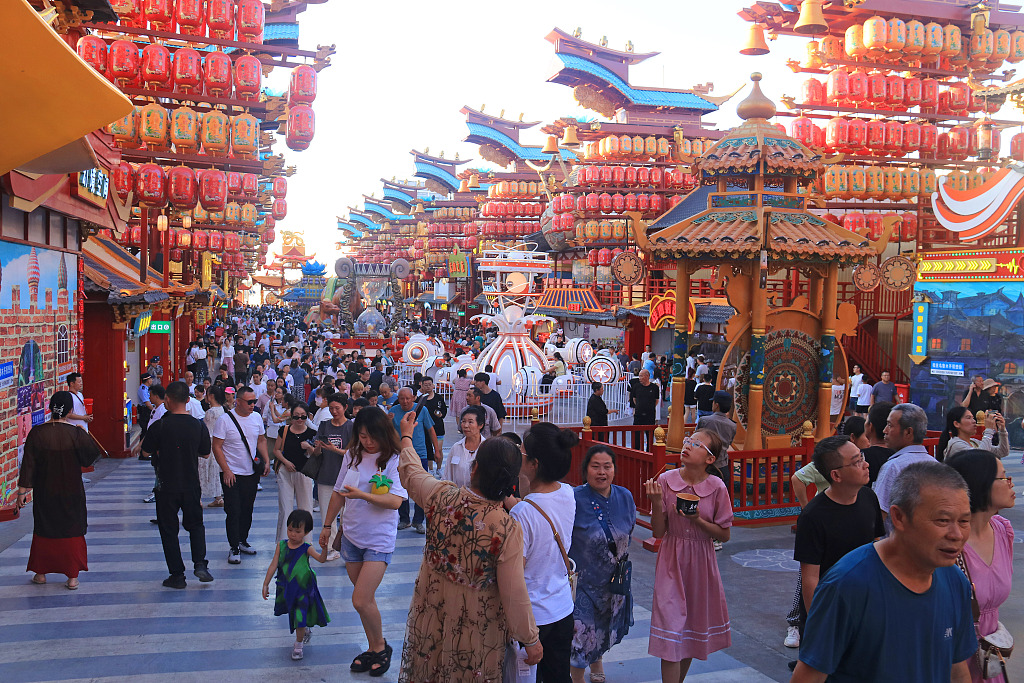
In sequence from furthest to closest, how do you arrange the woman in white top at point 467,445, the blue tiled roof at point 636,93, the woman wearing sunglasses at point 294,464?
1. the blue tiled roof at point 636,93
2. the woman wearing sunglasses at point 294,464
3. the woman in white top at point 467,445

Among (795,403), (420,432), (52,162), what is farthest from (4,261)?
(795,403)

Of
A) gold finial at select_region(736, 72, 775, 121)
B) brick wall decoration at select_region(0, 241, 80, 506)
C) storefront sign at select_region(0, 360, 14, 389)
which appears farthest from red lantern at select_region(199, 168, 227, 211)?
gold finial at select_region(736, 72, 775, 121)

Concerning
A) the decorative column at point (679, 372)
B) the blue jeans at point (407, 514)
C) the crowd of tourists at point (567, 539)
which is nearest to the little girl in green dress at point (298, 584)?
the crowd of tourists at point (567, 539)

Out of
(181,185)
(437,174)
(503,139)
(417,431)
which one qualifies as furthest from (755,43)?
(437,174)

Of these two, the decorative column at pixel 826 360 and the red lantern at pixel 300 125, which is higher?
the red lantern at pixel 300 125

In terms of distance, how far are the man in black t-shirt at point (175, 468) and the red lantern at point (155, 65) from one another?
952cm

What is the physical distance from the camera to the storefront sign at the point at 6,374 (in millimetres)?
9469

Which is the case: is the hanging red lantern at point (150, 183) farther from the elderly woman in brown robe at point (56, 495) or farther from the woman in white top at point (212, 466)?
the elderly woman in brown robe at point (56, 495)

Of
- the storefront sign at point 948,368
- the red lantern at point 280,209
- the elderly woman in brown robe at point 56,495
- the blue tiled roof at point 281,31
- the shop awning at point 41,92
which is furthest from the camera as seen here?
the red lantern at point 280,209

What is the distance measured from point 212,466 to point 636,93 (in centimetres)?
3552

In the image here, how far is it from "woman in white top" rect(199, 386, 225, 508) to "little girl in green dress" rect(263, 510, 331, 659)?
2908mm

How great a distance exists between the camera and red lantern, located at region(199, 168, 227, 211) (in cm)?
1591

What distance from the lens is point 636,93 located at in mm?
40875

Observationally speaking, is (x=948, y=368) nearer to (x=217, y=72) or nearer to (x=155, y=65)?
(x=217, y=72)
